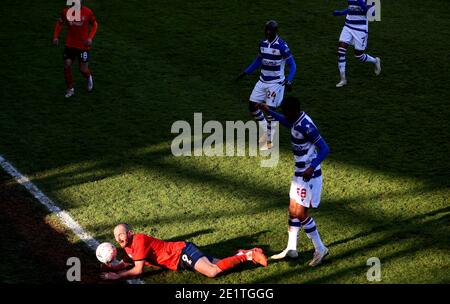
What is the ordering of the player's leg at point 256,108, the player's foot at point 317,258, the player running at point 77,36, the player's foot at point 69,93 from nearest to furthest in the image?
the player's foot at point 317,258 < the player's leg at point 256,108 < the player running at point 77,36 < the player's foot at point 69,93

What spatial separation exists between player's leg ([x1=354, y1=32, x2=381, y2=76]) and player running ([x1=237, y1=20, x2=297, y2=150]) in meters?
3.23

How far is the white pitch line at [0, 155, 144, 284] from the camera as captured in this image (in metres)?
11.3

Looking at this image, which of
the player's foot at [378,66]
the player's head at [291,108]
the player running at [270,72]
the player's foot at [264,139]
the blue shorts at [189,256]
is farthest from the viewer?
the player's foot at [378,66]

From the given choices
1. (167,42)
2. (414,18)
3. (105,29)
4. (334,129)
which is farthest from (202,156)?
(414,18)

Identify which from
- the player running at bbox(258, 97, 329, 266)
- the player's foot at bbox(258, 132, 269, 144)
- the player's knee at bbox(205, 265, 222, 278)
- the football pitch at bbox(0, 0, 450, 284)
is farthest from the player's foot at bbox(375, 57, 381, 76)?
the player's knee at bbox(205, 265, 222, 278)

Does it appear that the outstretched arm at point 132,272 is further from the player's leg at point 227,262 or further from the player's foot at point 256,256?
the player's foot at point 256,256

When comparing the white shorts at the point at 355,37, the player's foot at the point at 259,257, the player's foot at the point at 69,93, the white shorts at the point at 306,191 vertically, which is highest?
the white shorts at the point at 355,37

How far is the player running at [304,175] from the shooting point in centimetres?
1028

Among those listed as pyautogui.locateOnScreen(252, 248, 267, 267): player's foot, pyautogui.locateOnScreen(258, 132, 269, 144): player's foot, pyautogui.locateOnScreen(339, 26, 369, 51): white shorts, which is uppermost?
pyautogui.locateOnScreen(339, 26, 369, 51): white shorts

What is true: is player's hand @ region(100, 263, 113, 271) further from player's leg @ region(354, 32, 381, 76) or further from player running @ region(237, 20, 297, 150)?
player's leg @ region(354, 32, 381, 76)

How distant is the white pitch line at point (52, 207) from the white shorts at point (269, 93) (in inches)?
164

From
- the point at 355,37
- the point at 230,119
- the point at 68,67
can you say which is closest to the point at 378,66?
the point at 355,37

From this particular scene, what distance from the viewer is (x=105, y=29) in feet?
67.5

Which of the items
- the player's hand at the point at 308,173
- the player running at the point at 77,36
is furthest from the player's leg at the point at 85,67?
the player's hand at the point at 308,173
